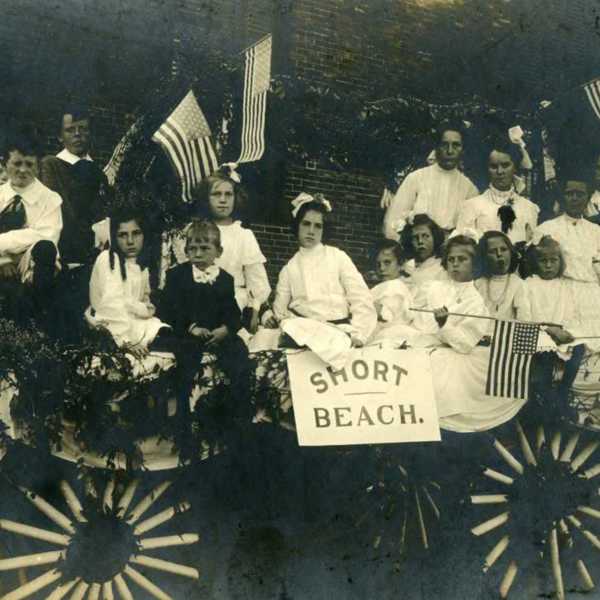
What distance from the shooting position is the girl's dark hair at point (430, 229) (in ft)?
25.9

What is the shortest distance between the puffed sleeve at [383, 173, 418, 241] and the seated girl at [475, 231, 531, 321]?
2.13 ft

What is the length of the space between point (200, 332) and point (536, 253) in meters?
2.94

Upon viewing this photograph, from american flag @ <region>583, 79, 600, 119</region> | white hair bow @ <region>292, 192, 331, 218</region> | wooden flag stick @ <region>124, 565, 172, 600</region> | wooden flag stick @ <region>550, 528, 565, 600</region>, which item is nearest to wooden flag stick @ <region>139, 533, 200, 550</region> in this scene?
wooden flag stick @ <region>124, 565, 172, 600</region>

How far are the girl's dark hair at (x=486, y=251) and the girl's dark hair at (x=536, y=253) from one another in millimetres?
124

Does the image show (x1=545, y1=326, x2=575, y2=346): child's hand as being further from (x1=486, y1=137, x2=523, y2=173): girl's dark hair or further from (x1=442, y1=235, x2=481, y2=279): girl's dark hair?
(x1=486, y1=137, x2=523, y2=173): girl's dark hair

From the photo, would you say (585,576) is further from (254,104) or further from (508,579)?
(254,104)

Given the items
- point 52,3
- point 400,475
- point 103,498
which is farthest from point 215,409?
point 52,3

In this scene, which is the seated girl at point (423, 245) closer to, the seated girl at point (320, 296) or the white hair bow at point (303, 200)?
the seated girl at point (320, 296)

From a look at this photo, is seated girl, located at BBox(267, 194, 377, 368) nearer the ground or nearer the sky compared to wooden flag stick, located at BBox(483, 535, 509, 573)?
nearer the sky

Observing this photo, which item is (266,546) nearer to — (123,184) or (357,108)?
(123,184)

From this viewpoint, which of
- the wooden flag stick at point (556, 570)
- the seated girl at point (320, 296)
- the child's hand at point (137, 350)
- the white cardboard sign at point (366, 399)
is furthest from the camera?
the wooden flag stick at point (556, 570)

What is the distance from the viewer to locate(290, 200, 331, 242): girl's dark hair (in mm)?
7605

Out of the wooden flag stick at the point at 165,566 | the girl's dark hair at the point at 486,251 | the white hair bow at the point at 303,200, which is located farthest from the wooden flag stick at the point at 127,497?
the girl's dark hair at the point at 486,251

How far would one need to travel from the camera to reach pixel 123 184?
23.3 ft
